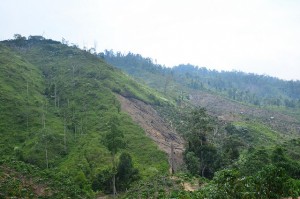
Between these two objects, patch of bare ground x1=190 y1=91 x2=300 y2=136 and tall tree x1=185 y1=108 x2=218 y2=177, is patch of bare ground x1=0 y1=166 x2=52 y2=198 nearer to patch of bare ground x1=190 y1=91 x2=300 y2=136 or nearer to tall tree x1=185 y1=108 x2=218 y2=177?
tall tree x1=185 y1=108 x2=218 y2=177

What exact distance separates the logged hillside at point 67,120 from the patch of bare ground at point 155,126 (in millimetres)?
3578

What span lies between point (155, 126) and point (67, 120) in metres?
25.9

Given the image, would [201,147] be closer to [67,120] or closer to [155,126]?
[155,126]

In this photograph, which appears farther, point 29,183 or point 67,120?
point 67,120

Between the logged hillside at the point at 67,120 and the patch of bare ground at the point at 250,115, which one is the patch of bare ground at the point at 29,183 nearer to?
the logged hillside at the point at 67,120

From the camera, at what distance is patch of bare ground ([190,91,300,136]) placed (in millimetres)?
146875

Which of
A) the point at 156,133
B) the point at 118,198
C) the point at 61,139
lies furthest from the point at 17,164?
the point at 156,133

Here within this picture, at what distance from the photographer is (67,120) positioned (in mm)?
91625

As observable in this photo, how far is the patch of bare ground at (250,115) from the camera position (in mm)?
146875

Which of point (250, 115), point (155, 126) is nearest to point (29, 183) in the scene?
point (155, 126)

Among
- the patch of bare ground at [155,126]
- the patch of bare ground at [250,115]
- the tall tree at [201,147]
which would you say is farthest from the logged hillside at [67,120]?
the patch of bare ground at [250,115]

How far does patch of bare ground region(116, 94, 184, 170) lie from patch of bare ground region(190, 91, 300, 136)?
3790 cm

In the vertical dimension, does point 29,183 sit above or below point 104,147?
below

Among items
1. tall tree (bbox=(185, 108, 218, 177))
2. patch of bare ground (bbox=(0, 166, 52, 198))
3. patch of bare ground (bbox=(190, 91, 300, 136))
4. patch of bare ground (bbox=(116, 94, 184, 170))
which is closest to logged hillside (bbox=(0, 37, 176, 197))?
patch of bare ground (bbox=(0, 166, 52, 198))
